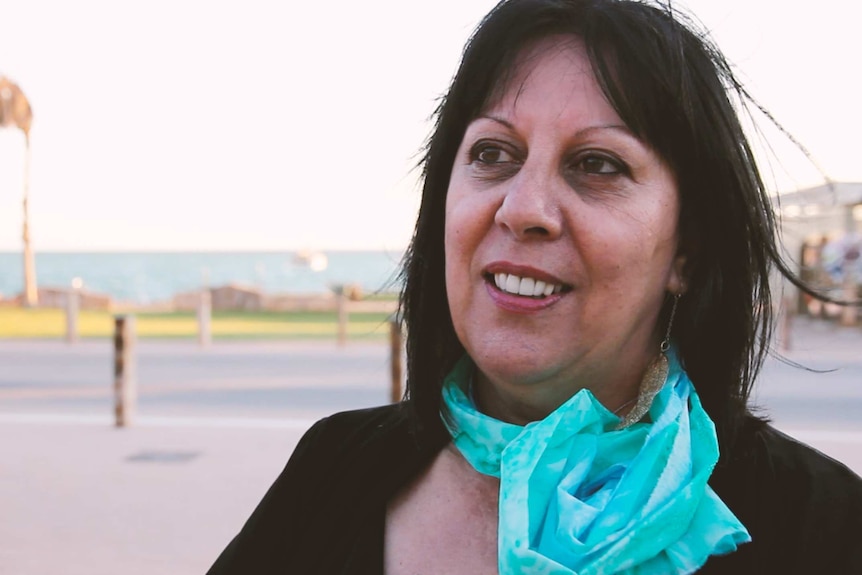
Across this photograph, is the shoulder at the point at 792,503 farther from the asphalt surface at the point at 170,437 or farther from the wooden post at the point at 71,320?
the wooden post at the point at 71,320

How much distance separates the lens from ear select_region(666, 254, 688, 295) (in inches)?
73.2

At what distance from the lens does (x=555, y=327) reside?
5.64ft

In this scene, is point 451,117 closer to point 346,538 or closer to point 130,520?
point 346,538

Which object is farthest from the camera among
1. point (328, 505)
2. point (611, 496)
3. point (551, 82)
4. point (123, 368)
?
point (123, 368)

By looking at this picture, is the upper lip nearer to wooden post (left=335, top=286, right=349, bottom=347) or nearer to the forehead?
the forehead

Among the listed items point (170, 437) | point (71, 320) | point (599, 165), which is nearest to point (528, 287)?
point (599, 165)

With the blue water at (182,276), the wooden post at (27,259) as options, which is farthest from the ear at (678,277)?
the blue water at (182,276)

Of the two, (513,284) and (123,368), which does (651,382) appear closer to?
(513,284)

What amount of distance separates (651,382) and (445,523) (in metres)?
0.49

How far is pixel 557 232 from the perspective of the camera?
1668mm

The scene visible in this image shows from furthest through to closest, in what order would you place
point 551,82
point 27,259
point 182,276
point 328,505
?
point 182,276 < point 27,259 < point 328,505 < point 551,82

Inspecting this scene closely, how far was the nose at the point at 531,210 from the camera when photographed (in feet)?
5.45

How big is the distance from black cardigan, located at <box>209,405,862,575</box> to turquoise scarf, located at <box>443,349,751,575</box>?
9cm

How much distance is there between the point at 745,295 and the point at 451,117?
681mm
